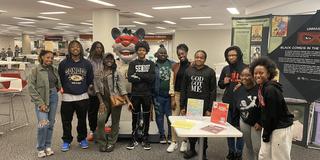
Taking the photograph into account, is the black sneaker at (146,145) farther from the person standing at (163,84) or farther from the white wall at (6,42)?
the white wall at (6,42)

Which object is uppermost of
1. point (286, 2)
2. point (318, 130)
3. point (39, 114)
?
point (286, 2)

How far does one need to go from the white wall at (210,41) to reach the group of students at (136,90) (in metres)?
12.6

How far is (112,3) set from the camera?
26.2 feet

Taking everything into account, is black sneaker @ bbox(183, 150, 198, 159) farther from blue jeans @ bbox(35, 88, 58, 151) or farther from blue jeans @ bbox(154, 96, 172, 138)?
blue jeans @ bbox(35, 88, 58, 151)

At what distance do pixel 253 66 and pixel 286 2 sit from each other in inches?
231

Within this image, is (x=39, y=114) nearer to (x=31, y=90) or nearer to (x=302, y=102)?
(x=31, y=90)

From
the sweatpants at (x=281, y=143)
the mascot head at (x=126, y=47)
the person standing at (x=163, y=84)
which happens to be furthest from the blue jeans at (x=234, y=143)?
the mascot head at (x=126, y=47)

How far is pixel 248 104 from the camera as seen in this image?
8.79 feet

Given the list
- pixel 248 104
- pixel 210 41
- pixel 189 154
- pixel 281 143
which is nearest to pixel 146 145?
pixel 189 154

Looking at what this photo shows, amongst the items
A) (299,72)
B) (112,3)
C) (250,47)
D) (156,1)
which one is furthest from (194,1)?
(299,72)

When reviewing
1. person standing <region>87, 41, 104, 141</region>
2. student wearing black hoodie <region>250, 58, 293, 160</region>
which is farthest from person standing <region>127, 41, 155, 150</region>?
student wearing black hoodie <region>250, 58, 293, 160</region>

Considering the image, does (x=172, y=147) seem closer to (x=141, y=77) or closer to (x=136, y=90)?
(x=136, y=90)

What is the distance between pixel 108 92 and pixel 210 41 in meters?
13.4

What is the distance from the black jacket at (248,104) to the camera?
254 centimetres
